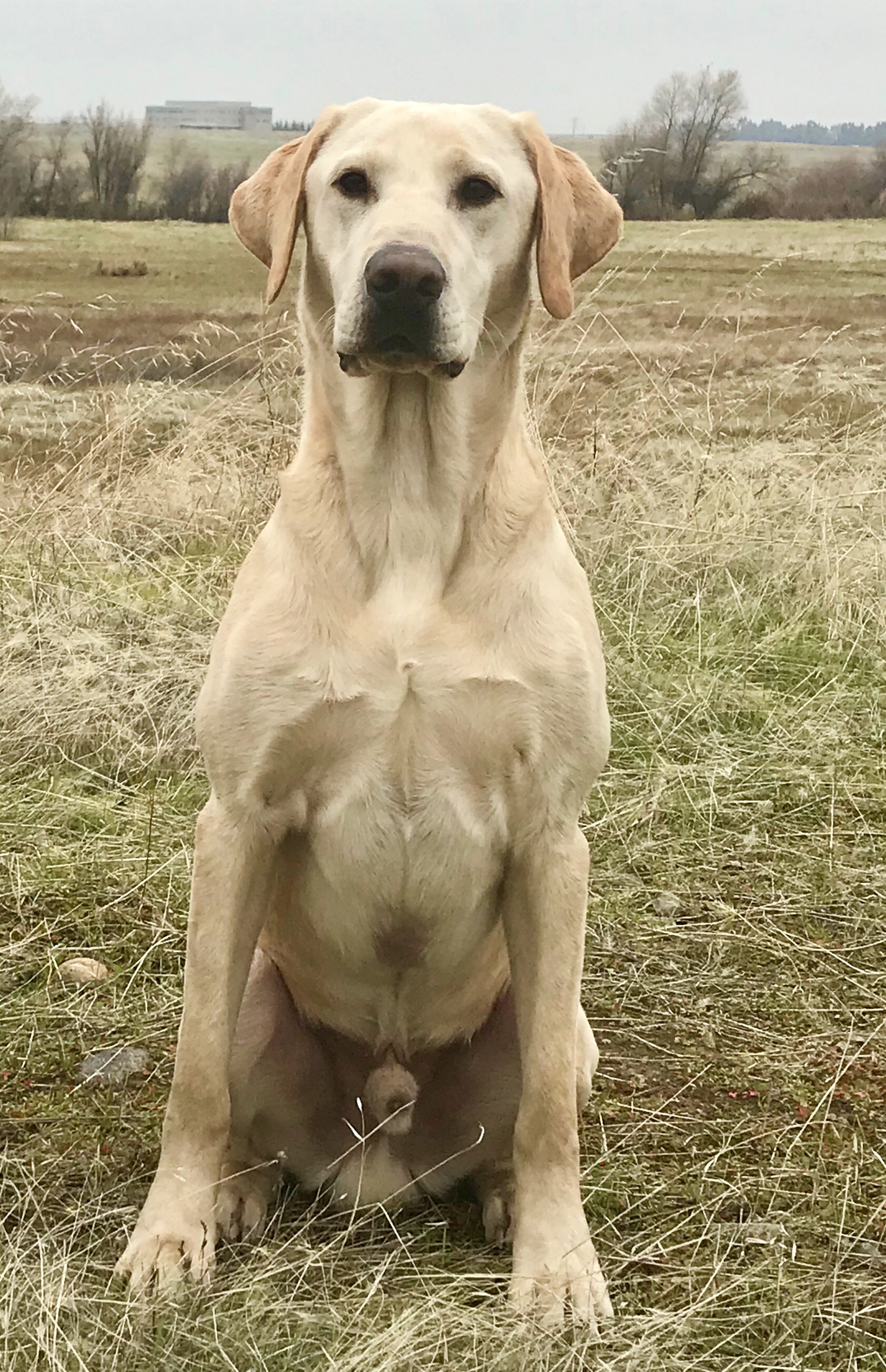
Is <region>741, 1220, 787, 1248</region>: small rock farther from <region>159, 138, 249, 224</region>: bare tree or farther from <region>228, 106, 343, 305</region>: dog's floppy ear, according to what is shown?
<region>159, 138, 249, 224</region>: bare tree

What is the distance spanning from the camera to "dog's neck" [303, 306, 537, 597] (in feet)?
6.46

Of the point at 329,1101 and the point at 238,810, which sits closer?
the point at 238,810

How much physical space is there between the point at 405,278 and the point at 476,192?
0.93 feet

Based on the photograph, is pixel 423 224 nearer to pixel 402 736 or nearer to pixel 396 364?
pixel 396 364

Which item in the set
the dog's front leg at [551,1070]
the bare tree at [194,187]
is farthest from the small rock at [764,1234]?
the bare tree at [194,187]

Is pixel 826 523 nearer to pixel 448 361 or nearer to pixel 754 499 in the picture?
pixel 754 499

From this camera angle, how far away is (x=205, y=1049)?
6.38 ft

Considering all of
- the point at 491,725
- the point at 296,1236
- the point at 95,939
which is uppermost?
the point at 491,725

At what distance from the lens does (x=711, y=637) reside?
4.53m

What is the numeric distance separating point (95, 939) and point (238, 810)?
47.2 inches

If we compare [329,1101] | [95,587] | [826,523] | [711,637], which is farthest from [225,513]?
[329,1101]

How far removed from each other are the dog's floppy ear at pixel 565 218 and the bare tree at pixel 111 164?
271cm

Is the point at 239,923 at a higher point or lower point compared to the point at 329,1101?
higher

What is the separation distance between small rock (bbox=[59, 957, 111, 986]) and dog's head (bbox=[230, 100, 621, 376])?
4.67ft
